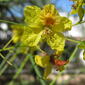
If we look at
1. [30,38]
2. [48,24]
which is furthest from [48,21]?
[30,38]

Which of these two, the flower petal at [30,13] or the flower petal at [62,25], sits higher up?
the flower petal at [30,13]

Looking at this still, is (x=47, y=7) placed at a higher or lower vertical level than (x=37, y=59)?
higher

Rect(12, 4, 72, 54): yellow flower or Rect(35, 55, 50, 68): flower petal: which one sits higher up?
Rect(12, 4, 72, 54): yellow flower

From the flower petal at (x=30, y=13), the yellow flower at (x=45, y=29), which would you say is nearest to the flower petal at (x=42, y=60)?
the yellow flower at (x=45, y=29)

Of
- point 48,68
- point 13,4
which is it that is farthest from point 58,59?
point 13,4

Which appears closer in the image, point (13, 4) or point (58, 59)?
point (58, 59)

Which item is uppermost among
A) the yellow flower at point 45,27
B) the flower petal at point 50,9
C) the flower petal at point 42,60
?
the flower petal at point 50,9

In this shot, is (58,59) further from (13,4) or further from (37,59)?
(13,4)

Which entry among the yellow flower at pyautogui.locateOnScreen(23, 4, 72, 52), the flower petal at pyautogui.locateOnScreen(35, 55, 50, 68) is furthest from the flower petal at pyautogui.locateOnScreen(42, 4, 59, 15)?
the flower petal at pyautogui.locateOnScreen(35, 55, 50, 68)

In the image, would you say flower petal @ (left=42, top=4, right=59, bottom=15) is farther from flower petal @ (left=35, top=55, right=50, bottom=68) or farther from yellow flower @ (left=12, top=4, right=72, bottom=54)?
flower petal @ (left=35, top=55, right=50, bottom=68)

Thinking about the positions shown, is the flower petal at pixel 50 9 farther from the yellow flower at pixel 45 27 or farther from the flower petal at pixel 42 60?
the flower petal at pixel 42 60
